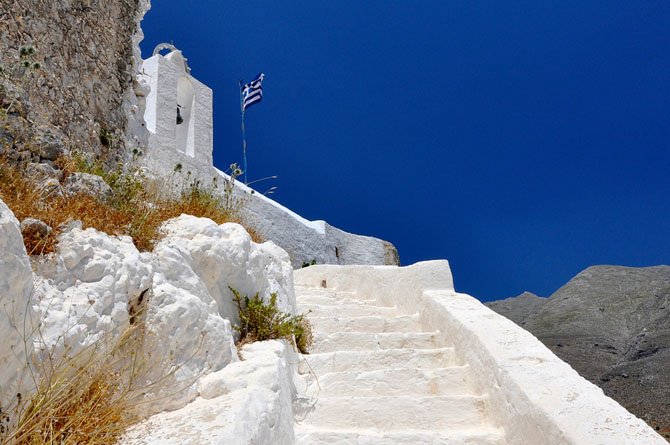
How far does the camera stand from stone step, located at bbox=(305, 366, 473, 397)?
3.97 meters

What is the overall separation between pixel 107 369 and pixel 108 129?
311 cm

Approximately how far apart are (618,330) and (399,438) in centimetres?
816

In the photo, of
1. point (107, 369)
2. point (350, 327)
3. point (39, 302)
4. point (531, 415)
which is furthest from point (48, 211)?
point (350, 327)

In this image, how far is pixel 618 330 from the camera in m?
9.78

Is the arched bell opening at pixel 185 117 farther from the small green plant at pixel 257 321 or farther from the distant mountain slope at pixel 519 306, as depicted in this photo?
the distant mountain slope at pixel 519 306

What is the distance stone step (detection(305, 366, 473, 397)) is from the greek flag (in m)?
12.8

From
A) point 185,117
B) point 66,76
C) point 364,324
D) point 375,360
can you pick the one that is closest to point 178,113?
point 185,117

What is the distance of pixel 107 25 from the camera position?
513 centimetres

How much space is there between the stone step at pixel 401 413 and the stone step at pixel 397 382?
262 millimetres

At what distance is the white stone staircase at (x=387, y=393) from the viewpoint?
11.0 ft

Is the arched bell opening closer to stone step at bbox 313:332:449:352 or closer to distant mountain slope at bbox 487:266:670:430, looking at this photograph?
stone step at bbox 313:332:449:352

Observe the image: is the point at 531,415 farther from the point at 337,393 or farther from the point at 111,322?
the point at 111,322

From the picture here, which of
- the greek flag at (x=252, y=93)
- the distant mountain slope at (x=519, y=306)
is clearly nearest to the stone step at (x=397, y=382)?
the distant mountain slope at (x=519, y=306)

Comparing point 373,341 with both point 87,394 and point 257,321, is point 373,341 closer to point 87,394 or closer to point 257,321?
point 257,321
